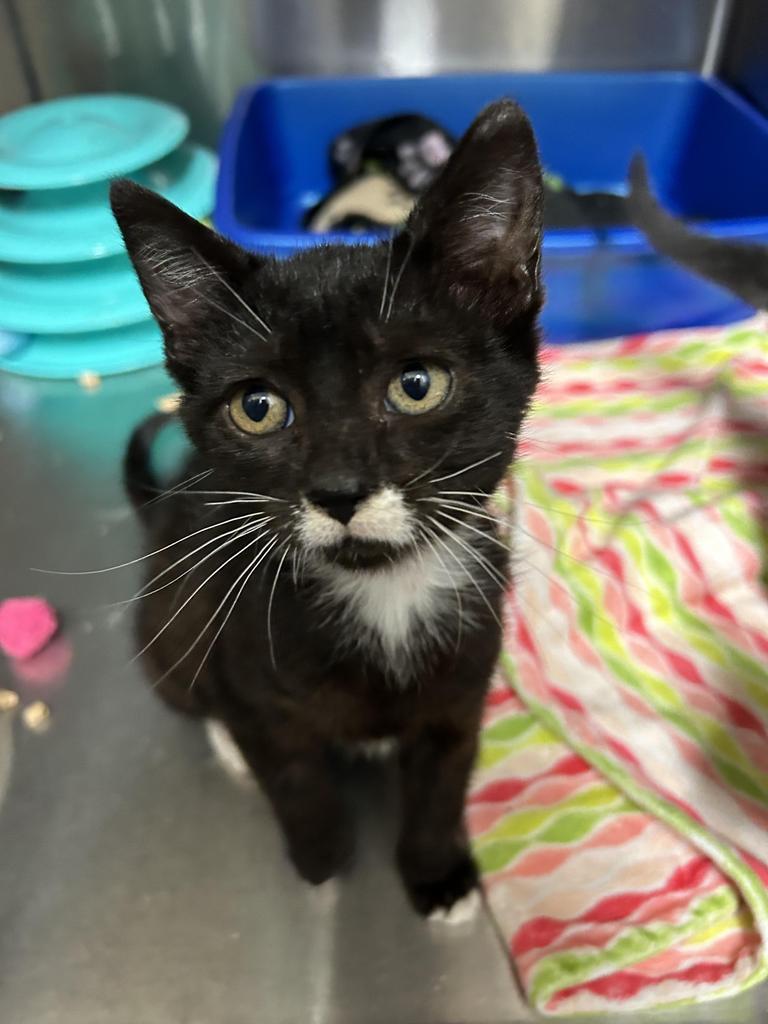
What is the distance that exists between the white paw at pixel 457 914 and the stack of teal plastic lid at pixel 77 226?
1027mm

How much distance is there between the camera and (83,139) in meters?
1.43

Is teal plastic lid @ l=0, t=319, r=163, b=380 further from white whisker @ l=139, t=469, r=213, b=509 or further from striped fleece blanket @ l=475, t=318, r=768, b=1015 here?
striped fleece blanket @ l=475, t=318, r=768, b=1015

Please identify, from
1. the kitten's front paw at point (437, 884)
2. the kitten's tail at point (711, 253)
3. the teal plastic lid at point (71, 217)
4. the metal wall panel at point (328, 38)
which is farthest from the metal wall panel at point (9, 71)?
the kitten's front paw at point (437, 884)

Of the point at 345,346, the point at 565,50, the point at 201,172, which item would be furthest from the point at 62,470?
the point at 565,50

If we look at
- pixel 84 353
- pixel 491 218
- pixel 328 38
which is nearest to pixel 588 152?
pixel 328 38

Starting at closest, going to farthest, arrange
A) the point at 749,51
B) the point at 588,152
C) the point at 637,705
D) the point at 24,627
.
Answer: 1. the point at 637,705
2. the point at 24,627
3. the point at 749,51
4. the point at 588,152

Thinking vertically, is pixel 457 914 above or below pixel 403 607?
below

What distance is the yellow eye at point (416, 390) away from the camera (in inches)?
23.4

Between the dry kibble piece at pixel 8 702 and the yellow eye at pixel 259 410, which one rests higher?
the yellow eye at pixel 259 410

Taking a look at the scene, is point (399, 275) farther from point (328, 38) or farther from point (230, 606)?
point (328, 38)

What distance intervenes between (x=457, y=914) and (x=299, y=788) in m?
0.21

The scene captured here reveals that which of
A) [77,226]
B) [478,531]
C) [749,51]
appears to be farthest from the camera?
[749,51]

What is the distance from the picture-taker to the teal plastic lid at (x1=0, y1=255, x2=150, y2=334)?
1.43 m

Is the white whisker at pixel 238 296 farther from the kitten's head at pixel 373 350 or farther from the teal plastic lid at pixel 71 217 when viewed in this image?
the teal plastic lid at pixel 71 217
